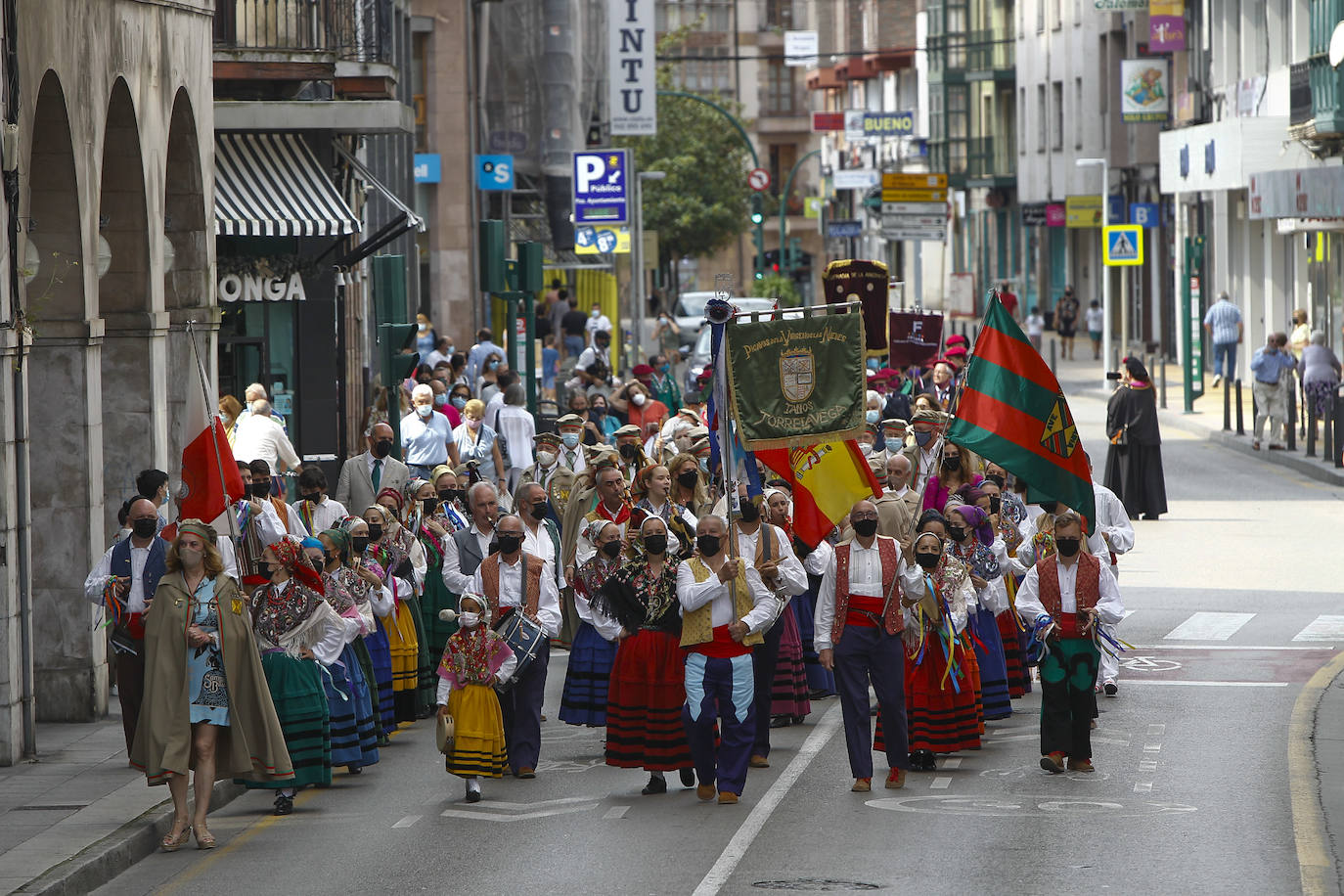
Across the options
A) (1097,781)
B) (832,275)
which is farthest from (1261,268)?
(1097,781)

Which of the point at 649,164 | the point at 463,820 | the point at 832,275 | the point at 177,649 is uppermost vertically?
the point at 649,164

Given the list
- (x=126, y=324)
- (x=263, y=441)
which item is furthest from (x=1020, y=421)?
(x=263, y=441)

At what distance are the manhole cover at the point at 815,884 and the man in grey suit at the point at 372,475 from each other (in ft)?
26.3

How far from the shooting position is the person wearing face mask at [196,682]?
434 inches

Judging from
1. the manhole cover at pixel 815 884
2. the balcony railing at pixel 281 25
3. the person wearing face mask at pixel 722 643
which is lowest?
the manhole cover at pixel 815 884

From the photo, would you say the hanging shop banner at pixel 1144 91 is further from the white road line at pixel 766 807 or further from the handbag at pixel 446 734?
the handbag at pixel 446 734

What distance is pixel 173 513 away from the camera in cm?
1636

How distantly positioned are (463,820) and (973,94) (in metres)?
65.6

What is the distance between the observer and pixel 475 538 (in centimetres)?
1362

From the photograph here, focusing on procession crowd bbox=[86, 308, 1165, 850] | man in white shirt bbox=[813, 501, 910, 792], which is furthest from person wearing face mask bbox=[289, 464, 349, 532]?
man in white shirt bbox=[813, 501, 910, 792]

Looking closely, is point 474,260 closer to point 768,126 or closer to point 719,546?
point 719,546

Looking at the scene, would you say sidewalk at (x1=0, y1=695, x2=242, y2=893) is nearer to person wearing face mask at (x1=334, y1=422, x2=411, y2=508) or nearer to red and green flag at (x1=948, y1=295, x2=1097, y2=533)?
person wearing face mask at (x1=334, y1=422, x2=411, y2=508)

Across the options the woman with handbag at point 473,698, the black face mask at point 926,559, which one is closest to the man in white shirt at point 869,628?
the black face mask at point 926,559

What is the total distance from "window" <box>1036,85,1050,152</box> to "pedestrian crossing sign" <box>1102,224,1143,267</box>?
25.2 m
